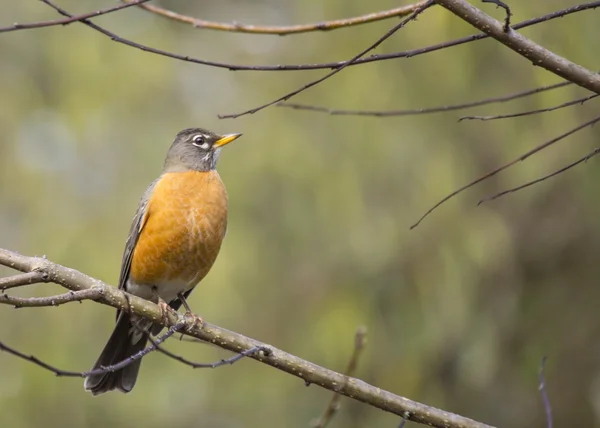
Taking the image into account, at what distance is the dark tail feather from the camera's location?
356 centimetres

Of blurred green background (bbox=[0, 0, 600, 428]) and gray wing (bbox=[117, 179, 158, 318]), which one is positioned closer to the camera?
gray wing (bbox=[117, 179, 158, 318])

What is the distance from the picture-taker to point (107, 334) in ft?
14.8

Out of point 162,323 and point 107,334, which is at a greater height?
point 107,334

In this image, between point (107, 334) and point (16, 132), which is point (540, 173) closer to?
point (107, 334)

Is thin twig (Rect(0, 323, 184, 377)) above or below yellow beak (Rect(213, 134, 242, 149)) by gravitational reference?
below

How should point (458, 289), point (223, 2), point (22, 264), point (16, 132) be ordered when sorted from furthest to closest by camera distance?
point (223, 2), point (16, 132), point (458, 289), point (22, 264)

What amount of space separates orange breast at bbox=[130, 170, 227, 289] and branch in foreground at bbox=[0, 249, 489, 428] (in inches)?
38.0

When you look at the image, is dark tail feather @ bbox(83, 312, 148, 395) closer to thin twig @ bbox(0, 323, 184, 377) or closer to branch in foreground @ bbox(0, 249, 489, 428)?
branch in foreground @ bbox(0, 249, 489, 428)

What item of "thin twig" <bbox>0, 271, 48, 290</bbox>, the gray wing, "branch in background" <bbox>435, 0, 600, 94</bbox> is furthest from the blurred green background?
"thin twig" <bbox>0, 271, 48, 290</bbox>

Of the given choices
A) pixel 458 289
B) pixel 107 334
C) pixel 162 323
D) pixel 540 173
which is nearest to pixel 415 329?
pixel 458 289

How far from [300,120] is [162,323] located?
7.70 feet

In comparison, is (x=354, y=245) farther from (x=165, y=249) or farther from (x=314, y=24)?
(x=314, y=24)

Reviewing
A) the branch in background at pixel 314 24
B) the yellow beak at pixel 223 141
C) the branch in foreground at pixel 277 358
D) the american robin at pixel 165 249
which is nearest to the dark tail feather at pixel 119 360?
the american robin at pixel 165 249

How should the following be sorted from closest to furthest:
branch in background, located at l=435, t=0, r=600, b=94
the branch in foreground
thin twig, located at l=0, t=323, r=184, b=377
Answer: thin twig, located at l=0, t=323, r=184, b=377 < branch in background, located at l=435, t=0, r=600, b=94 < the branch in foreground
